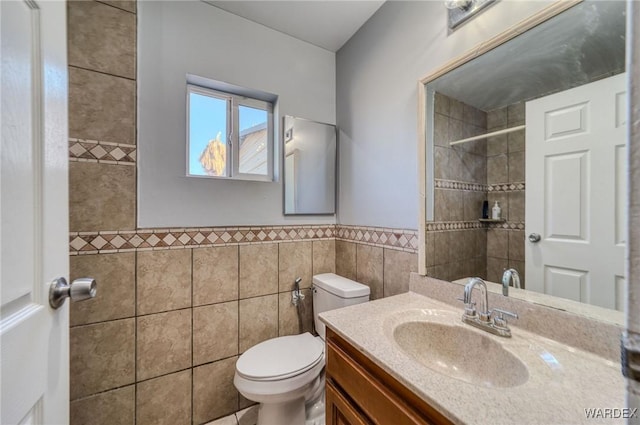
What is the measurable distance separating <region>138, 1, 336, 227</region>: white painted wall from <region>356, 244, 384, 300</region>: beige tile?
448mm

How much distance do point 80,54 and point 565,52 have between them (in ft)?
6.33

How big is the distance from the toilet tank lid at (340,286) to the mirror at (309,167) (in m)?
0.46

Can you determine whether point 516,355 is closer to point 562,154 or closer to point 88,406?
point 562,154

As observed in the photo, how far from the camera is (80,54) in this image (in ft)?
3.67

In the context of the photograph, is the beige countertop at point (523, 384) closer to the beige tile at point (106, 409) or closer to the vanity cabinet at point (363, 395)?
the vanity cabinet at point (363, 395)

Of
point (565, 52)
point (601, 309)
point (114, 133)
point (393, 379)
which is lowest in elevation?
point (393, 379)

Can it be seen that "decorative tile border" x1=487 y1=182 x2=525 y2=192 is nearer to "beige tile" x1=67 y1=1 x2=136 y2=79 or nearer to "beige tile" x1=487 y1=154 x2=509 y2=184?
"beige tile" x1=487 y1=154 x2=509 y2=184

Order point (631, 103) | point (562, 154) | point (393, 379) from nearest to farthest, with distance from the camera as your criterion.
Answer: point (631, 103) < point (393, 379) < point (562, 154)

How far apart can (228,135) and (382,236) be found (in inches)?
46.9

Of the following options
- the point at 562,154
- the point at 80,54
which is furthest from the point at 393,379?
the point at 80,54

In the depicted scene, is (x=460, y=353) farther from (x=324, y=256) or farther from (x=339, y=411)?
(x=324, y=256)

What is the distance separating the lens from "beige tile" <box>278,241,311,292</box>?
161 centimetres

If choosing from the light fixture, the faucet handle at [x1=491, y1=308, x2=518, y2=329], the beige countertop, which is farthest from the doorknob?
the light fixture

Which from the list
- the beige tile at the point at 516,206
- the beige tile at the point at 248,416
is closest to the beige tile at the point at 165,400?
the beige tile at the point at 248,416
